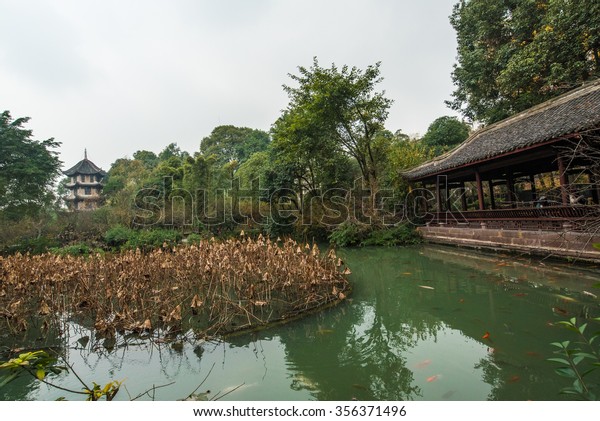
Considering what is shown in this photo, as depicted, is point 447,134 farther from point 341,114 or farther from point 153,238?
point 153,238

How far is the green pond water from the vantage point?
293 cm

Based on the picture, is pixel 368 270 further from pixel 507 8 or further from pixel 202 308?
pixel 507 8

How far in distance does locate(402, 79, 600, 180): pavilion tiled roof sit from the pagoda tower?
37473mm

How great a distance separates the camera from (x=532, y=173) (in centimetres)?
1223

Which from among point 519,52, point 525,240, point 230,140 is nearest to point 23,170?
point 525,240

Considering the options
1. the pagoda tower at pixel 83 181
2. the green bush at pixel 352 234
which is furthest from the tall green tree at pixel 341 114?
the pagoda tower at pixel 83 181

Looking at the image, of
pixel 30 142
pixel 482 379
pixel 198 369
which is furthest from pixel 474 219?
pixel 30 142

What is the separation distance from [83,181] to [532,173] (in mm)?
42378

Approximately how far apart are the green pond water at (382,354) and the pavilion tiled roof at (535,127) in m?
3.53

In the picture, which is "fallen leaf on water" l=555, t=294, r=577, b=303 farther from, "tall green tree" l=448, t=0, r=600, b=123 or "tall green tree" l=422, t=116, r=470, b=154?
"tall green tree" l=422, t=116, r=470, b=154

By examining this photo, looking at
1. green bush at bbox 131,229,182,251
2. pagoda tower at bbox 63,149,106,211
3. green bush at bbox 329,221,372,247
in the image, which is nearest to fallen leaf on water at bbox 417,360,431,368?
green bush at bbox 329,221,372,247

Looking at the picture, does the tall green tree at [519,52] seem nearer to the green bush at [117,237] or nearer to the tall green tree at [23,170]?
the green bush at [117,237]

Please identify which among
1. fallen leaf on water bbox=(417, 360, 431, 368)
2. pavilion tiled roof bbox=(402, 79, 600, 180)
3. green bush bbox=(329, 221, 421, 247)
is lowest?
fallen leaf on water bbox=(417, 360, 431, 368)

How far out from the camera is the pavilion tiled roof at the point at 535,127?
7.42m
